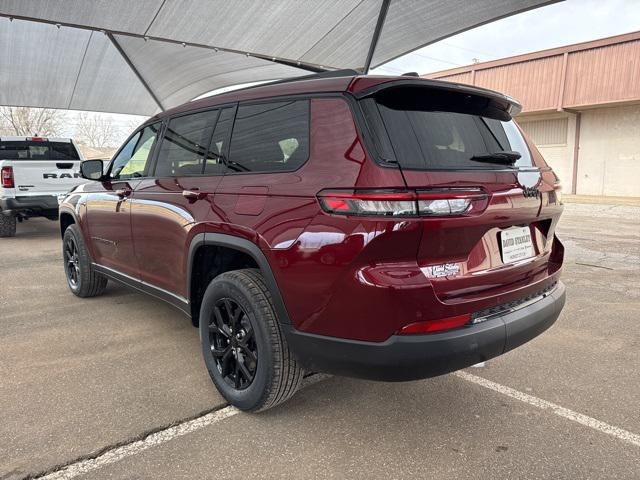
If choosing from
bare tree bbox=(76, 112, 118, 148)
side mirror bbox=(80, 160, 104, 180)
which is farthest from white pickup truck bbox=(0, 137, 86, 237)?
bare tree bbox=(76, 112, 118, 148)

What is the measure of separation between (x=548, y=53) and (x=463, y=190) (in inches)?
890

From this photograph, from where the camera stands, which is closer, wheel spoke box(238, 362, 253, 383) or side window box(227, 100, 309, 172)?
side window box(227, 100, 309, 172)

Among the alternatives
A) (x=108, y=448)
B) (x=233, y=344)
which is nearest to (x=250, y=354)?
(x=233, y=344)

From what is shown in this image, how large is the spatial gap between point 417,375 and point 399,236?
0.63 meters

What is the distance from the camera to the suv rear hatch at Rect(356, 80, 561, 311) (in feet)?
6.68

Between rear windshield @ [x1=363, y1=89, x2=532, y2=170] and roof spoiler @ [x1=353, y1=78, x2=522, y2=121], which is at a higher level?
roof spoiler @ [x1=353, y1=78, x2=522, y2=121]

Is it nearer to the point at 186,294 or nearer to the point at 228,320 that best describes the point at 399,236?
the point at 228,320

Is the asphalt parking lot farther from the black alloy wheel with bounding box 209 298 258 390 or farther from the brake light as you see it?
the brake light

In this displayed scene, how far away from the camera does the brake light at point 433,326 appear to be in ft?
6.63

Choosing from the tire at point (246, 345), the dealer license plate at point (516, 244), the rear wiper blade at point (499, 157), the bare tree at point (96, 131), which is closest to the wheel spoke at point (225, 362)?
the tire at point (246, 345)

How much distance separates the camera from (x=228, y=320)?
276 centimetres

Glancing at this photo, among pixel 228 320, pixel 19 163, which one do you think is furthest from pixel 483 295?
pixel 19 163

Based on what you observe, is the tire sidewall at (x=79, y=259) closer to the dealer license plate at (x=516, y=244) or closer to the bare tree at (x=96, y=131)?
the dealer license plate at (x=516, y=244)

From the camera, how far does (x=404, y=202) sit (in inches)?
77.9
